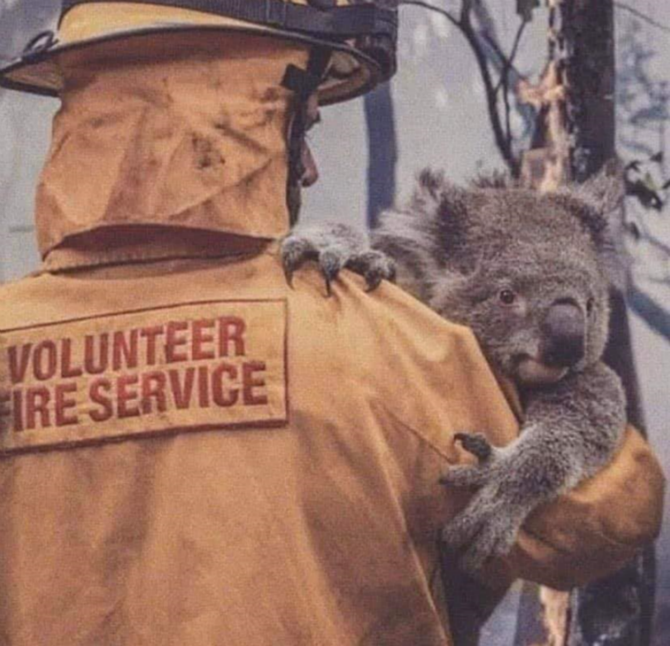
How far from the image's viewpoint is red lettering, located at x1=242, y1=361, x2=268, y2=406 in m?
1.73

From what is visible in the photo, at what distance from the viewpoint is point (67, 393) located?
1.80 meters

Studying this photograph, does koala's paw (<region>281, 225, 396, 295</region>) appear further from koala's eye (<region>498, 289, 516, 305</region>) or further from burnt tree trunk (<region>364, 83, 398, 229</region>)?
burnt tree trunk (<region>364, 83, 398, 229</region>)

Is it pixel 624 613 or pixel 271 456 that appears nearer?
pixel 271 456

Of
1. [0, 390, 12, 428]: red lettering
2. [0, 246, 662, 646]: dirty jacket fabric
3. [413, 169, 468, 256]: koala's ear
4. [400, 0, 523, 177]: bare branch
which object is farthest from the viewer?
[400, 0, 523, 177]: bare branch

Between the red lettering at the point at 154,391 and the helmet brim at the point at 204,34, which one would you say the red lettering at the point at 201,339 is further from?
the helmet brim at the point at 204,34

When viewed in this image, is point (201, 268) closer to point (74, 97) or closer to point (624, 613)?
point (74, 97)

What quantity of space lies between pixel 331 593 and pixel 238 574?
0.09 meters

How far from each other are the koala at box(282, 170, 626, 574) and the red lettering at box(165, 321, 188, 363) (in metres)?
0.12

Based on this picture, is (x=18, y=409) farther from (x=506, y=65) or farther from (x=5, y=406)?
(x=506, y=65)

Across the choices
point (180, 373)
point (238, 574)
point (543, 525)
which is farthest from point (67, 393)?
point (543, 525)

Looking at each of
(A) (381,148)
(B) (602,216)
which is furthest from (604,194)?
(A) (381,148)

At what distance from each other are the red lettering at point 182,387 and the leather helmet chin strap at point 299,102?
8.8 inches

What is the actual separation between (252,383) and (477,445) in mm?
220

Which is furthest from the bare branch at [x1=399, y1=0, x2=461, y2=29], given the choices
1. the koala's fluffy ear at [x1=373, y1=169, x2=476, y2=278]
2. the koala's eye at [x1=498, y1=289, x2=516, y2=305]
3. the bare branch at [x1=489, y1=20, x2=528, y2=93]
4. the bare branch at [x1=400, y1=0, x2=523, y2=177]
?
the koala's eye at [x1=498, y1=289, x2=516, y2=305]
